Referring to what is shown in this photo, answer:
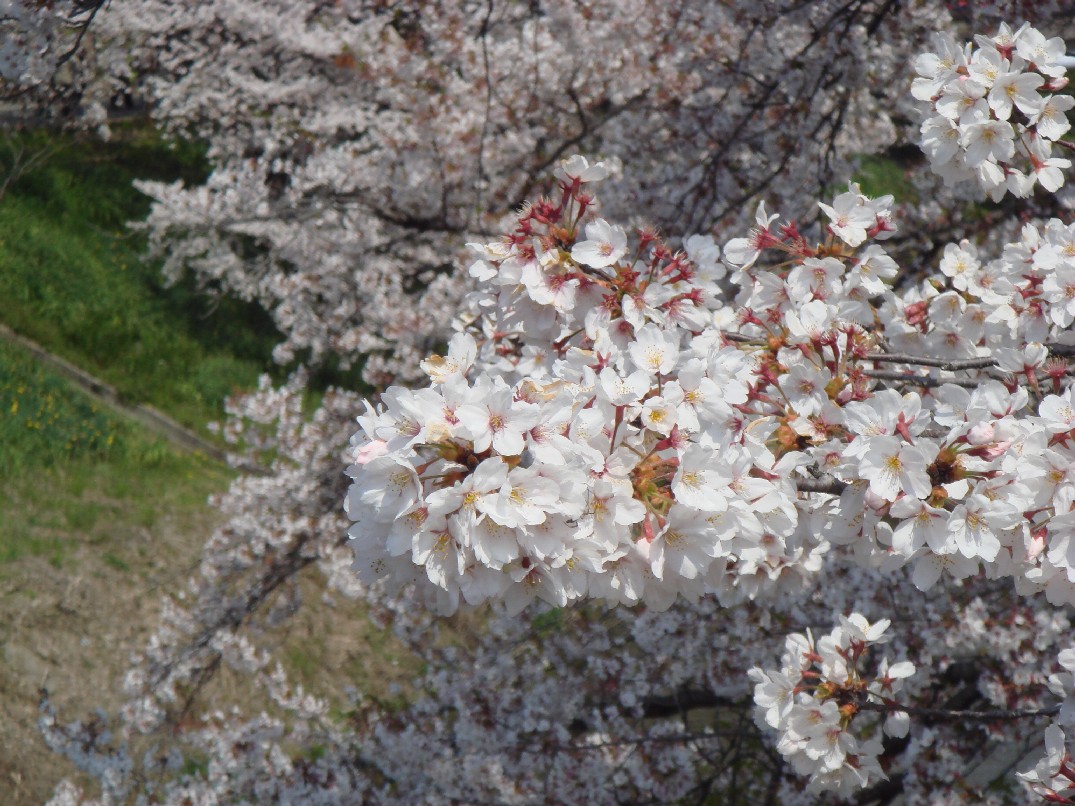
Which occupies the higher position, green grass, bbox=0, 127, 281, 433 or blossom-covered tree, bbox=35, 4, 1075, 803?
blossom-covered tree, bbox=35, 4, 1075, 803

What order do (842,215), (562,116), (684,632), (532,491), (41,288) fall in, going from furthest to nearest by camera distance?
1. (41,288)
2. (562,116)
3. (684,632)
4. (842,215)
5. (532,491)

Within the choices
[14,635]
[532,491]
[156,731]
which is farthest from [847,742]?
[14,635]

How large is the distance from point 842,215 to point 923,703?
8.77ft

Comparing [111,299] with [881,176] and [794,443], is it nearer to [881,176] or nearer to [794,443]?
[881,176]

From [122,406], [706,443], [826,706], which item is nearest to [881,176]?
[122,406]

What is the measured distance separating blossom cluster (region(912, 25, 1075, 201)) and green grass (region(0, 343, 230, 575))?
5702mm

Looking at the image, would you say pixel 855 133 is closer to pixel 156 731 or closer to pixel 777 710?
pixel 777 710

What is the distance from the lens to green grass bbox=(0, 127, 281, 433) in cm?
717

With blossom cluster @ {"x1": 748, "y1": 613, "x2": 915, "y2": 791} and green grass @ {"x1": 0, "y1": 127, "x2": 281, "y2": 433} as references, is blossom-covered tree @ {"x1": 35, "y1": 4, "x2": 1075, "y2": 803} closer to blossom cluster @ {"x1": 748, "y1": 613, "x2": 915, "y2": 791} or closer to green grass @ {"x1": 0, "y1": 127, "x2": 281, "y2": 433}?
blossom cluster @ {"x1": 748, "y1": 613, "x2": 915, "y2": 791}

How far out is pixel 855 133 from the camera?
5.47 meters

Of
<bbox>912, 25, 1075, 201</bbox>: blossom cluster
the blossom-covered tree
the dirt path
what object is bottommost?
the dirt path

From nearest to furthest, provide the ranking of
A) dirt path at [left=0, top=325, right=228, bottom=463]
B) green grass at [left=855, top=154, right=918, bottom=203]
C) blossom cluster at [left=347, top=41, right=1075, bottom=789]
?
blossom cluster at [left=347, top=41, right=1075, bottom=789] < dirt path at [left=0, top=325, right=228, bottom=463] < green grass at [left=855, top=154, right=918, bottom=203]

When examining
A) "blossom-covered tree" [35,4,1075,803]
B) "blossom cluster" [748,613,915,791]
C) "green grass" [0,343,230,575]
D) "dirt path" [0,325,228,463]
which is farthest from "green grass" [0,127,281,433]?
"blossom cluster" [748,613,915,791]

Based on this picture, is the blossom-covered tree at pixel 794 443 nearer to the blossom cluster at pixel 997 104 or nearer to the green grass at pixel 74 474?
the blossom cluster at pixel 997 104
